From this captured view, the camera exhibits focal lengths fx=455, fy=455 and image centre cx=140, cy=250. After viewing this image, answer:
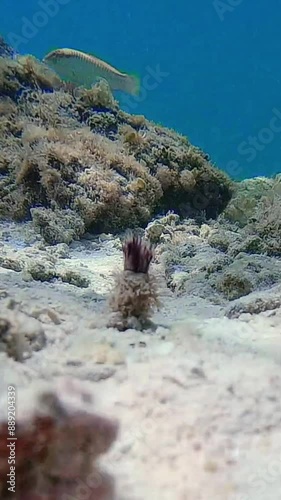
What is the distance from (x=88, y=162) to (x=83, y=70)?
224 centimetres

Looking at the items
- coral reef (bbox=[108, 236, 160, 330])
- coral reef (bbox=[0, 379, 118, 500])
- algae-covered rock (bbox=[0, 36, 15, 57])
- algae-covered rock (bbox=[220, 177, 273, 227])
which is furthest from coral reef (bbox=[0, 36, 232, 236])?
algae-covered rock (bbox=[0, 36, 15, 57])

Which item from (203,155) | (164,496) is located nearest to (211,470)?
(164,496)

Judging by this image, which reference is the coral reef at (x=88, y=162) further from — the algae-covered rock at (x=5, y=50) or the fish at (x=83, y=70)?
the algae-covered rock at (x=5, y=50)

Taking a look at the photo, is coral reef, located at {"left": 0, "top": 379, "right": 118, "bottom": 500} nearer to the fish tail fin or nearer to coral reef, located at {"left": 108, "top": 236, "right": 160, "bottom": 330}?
coral reef, located at {"left": 108, "top": 236, "right": 160, "bottom": 330}

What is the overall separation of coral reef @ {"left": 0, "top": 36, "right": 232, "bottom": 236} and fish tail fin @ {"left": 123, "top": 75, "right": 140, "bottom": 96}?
0.37 meters

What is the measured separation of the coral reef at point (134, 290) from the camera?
2061 millimetres

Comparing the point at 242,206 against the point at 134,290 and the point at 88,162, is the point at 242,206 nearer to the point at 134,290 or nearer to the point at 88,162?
the point at 88,162

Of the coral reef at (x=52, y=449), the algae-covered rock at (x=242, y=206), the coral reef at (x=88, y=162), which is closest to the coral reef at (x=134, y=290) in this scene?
the coral reef at (x=52, y=449)

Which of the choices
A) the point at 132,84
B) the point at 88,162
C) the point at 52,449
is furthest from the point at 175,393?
the point at 132,84

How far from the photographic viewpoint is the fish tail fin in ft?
24.5

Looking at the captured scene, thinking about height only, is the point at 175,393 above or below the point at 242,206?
below

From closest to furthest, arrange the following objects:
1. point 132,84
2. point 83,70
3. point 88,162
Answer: point 88,162 → point 83,70 → point 132,84

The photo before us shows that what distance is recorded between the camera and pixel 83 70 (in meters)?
7.31

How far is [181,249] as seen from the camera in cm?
531
